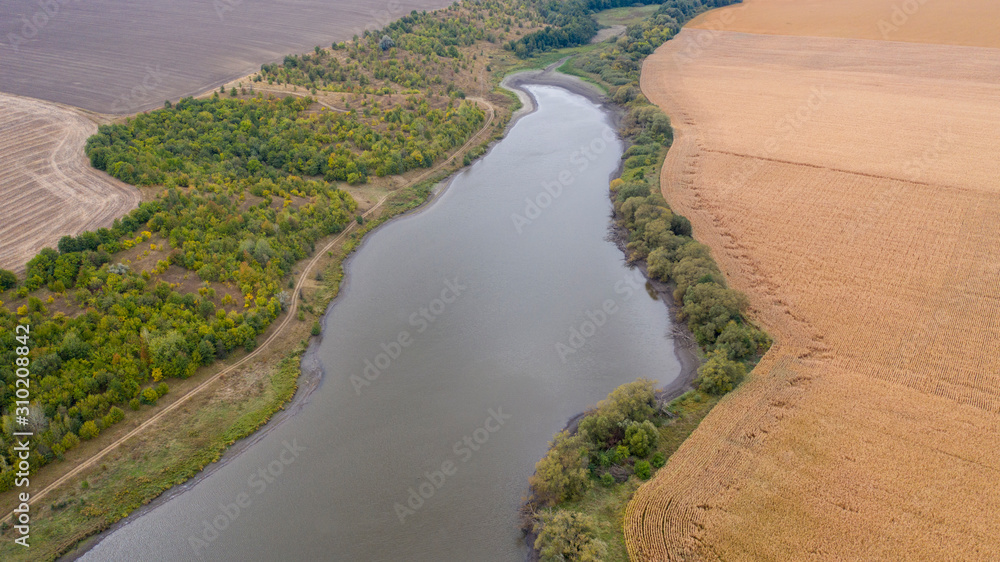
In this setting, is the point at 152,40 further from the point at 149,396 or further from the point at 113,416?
the point at 113,416

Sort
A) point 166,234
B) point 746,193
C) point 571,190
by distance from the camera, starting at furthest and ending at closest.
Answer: point 571,190
point 746,193
point 166,234

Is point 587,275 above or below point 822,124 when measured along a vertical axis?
below

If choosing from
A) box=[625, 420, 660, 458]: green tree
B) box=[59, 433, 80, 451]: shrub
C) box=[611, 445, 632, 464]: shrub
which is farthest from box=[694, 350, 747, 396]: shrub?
box=[59, 433, 80, 451]: shrub

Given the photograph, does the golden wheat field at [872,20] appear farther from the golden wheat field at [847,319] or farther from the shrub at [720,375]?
the shrub at [720,375]

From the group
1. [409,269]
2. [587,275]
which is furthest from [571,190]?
[409,269]

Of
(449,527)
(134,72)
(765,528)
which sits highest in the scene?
(134,72)

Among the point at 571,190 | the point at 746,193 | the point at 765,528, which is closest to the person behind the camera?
the point at 765,528

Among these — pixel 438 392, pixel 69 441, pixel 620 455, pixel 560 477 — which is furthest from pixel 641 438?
pixel 69 441

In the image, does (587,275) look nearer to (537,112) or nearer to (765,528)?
(765,528)
